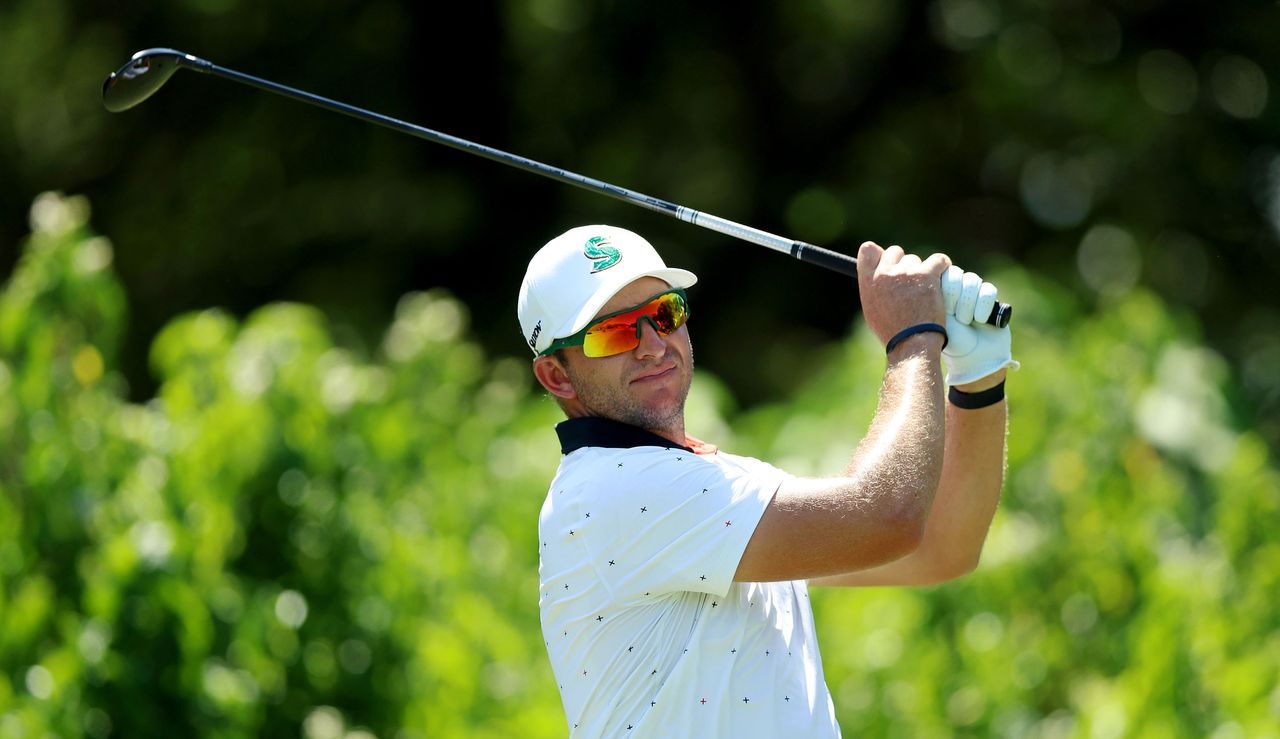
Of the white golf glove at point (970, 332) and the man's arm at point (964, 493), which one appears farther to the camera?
the man's arm at point (964, 493)

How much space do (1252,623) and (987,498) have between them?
8.09 ft

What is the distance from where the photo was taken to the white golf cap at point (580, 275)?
2.66 meters

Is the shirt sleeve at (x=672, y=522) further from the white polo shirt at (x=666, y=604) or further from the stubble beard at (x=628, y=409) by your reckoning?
the stubble beard at (x=628, y=409)

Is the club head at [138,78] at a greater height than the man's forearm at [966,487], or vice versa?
the man's forearm at [966,487]

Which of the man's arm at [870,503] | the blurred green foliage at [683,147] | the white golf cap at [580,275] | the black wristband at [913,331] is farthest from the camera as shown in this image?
the blurred green foliage at [683,147]

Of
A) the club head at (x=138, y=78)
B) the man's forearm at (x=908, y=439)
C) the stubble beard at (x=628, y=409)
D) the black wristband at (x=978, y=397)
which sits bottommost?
the club head at (x=138, y=78)

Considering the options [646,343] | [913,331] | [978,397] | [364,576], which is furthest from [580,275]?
[364,576]

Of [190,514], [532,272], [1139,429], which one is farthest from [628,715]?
[1139,429]

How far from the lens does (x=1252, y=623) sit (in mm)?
5000

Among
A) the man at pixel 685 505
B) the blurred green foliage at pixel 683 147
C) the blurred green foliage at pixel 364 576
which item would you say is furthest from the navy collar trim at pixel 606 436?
the blurred green foliage at pixel 683 147

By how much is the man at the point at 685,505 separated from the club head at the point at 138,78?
111 centimetres

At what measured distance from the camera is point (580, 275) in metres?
2.68

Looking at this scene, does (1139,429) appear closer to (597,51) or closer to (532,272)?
(532,272)

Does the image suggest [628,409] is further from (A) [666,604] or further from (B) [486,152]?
(B) [486,152]
